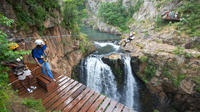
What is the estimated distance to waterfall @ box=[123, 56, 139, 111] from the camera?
28.2 feet

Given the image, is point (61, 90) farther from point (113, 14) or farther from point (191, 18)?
point (113, 14)

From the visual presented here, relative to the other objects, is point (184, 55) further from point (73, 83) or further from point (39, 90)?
point (39, 90)

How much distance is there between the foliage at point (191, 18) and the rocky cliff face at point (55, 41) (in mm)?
11175

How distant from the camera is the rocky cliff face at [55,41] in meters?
4.54

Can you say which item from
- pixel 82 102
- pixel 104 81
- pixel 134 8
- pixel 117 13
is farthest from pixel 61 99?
pixel 134 8

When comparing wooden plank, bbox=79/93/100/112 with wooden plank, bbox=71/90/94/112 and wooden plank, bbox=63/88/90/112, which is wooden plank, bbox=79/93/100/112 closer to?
wooden plank, bbox=71/90/94/112

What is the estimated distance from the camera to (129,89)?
28.9 feet

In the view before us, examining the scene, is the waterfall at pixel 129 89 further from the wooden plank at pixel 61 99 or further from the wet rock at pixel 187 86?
the wooden plank at pixel 61 99

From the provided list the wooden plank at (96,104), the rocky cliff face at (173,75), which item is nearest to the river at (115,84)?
the rocky cliff face at (173,75)

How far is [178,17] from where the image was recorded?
11.8 metres

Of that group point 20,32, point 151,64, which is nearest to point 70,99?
point 20,32

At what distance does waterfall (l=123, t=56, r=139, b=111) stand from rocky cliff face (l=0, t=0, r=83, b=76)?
16.0 feet

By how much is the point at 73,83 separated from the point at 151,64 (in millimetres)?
6934

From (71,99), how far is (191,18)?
1359 centimetres
